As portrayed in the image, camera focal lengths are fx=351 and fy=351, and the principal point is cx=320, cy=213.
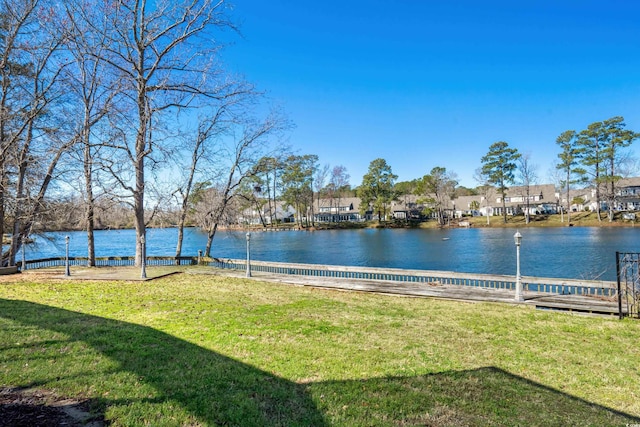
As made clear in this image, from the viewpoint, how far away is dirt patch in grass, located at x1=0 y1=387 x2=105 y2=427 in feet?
10.2

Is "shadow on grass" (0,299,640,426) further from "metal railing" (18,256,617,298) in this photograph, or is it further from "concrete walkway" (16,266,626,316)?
"metal railing" (18,256,617,298)

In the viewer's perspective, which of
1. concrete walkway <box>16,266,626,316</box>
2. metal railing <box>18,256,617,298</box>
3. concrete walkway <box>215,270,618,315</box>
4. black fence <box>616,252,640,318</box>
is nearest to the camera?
black fence <box>616,252,640,318</box>

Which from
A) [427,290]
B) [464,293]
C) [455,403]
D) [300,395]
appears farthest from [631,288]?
[300,395]

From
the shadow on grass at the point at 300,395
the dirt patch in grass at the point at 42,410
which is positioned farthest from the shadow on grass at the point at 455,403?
the dirt patch in grass at the point at 42,410

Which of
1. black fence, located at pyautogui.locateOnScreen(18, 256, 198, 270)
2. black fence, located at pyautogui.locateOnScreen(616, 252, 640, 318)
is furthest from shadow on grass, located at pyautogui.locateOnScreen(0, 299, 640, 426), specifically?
black fence, located at pyautogui.locateOnScreen(18, 256, 198, 270)

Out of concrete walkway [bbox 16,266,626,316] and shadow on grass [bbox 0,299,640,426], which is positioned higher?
shadow on grass [bbox 0,299,640,426]

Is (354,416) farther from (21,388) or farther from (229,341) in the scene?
(21,388)

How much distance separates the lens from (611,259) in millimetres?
22531

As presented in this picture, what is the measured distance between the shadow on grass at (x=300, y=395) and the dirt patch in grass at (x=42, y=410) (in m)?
0.16

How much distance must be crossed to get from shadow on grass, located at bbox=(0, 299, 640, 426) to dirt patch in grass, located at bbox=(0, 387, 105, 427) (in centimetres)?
16

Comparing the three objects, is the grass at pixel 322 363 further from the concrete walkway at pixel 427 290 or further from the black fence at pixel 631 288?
the concrete walkway at pixel 427 290

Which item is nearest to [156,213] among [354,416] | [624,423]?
[354,416]

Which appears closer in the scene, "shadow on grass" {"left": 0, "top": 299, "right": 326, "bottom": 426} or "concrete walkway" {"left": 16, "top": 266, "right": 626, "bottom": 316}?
"shadow on grass" {"left": 0, "top": 299, "right": 326, "bottom": 426}

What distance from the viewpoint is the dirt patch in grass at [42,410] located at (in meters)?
3.11
